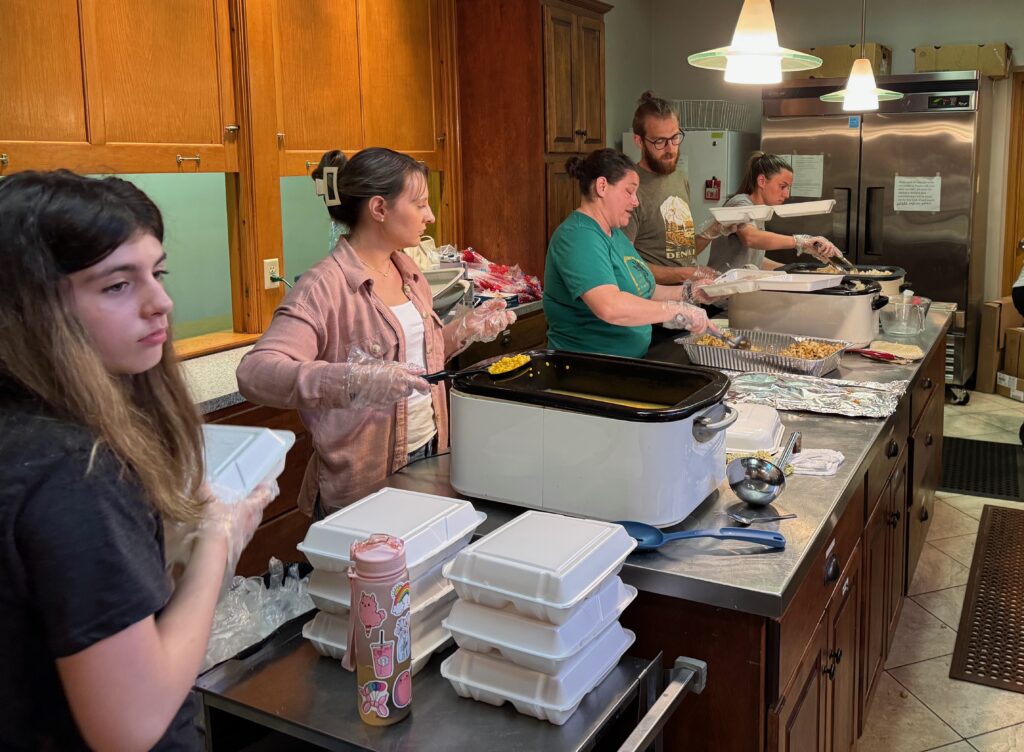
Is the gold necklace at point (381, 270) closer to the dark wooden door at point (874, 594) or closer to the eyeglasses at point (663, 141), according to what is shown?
the dark wooden door at point (874, 594)

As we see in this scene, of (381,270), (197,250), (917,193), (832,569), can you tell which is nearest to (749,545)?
(832,569)

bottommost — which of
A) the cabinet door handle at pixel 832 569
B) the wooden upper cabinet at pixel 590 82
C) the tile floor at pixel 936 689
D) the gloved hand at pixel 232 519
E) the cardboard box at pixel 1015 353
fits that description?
the tile floor at pixel 936 689

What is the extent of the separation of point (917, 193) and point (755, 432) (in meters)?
4.70

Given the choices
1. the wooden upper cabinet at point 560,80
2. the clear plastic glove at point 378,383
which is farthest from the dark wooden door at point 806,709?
the wooden upper cabinet at point 560,80

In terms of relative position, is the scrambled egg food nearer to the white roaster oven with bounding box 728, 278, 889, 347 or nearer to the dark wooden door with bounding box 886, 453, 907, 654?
the dark wooden door with bounding box 886, 453, 907, 654

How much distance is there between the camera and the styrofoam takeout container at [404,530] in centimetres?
136

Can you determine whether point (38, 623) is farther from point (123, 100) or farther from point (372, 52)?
point (372, 52)

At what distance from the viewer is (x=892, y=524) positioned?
9.30 ft

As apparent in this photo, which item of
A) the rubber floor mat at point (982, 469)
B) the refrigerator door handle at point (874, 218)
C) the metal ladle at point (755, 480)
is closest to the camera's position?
the metal ladle at point (755, 480)

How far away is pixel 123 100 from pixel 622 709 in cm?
265

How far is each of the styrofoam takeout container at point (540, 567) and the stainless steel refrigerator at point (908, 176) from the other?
531 cm

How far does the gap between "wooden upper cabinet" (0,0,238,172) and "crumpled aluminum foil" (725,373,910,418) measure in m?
1.96

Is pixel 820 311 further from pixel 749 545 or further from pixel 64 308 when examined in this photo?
pixel 64 308

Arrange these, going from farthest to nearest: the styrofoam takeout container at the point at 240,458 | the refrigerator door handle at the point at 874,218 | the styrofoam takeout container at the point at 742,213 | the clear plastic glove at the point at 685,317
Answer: the refrigerator door handle at the point at 874,218, the styrofoam takeout container at the point at 742,213, the clear plastic glove at the point at 685,317, the styrofoam takeout container at the point at 240,458
